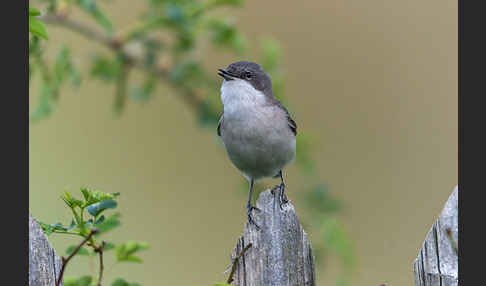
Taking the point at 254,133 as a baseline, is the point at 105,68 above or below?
above

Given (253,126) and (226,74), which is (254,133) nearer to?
(253,126)

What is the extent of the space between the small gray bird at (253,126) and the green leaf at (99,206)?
1850 millimetres

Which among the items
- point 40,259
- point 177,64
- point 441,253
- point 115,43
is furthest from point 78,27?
point 441,253

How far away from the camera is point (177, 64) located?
15.9 feet

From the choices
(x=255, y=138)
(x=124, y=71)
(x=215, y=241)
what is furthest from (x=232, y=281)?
(x=215, y=241)

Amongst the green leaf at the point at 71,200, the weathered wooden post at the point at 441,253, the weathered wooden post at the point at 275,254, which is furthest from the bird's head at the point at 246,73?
the green leaf at the point at 71,200

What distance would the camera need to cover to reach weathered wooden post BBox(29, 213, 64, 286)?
2.34 m

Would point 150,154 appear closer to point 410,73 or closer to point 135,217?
point 135,217

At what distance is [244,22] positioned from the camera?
25.8 ft

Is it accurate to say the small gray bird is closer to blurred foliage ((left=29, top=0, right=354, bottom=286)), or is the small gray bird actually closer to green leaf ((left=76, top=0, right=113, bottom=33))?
blurred foliage ((left=29, top=0, right=354, bottom=286))

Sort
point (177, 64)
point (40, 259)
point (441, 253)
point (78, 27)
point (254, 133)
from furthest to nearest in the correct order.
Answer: point (177, 64)
point (78, 27)
point (254, 133)
point (441, 253)
point (40, 259)

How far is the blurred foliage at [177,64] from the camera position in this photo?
3777mm

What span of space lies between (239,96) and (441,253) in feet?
6.70

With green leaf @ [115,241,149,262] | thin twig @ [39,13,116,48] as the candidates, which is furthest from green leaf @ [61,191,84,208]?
thin twig @ [39,13,116,48]
